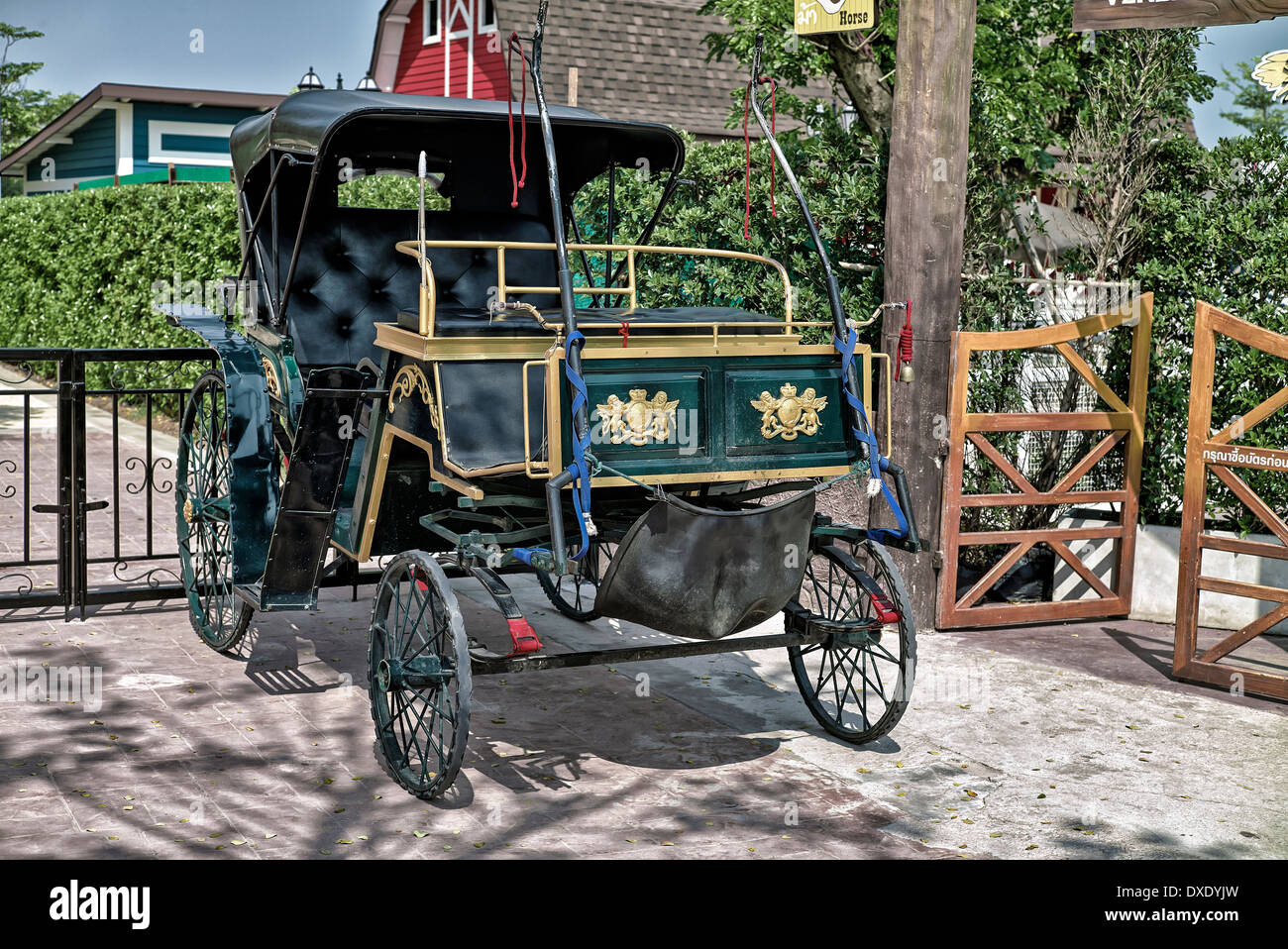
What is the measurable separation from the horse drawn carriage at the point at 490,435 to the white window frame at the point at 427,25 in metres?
19.7

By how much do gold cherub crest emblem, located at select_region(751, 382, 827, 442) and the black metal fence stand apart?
11.8 ft

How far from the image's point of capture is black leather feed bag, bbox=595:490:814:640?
5.27 m

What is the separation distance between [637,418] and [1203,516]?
3567 millimetres

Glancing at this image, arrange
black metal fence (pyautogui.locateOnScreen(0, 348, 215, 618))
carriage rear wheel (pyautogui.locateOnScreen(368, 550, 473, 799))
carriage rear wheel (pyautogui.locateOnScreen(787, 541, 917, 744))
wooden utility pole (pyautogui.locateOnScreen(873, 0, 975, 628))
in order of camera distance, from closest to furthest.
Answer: carriage rear wheel (pyautogui.locateOnScreen(368, 550, 473, 799)) → carriage rear wheel (pyautogui.locateOnScreen(787, 541, 917, 744)) → black metal fence (pyautogui.locateOnScreen(0, 348, 215, 618)) → wooden utility pole (pyautogui.locateOnScreen(873, 0, 975, 628))

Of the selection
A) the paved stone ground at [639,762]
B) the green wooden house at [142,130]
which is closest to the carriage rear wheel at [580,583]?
the paved stone ground at [639,762]

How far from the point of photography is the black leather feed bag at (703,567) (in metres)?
5.27

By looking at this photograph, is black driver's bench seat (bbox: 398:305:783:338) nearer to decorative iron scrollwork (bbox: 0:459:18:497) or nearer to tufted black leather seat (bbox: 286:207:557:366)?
tufted black leather seat (bbox: 286:207:557:366)

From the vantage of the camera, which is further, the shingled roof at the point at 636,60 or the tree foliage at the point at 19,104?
the tree foliage at the point at 19,104

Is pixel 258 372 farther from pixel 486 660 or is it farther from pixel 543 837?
pixel 543 837

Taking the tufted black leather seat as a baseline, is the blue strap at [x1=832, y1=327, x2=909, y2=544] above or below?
below

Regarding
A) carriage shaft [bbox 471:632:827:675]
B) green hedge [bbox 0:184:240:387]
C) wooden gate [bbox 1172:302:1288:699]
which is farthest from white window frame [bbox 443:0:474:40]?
carriage shaft [bbox 471:632:827:675]

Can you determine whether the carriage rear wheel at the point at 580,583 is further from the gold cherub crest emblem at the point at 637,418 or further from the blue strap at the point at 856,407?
the blue strap at the point at 856,407

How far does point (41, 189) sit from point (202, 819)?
3375 centimetres

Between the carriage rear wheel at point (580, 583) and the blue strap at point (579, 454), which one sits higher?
the blue strap at point (579, 454)
